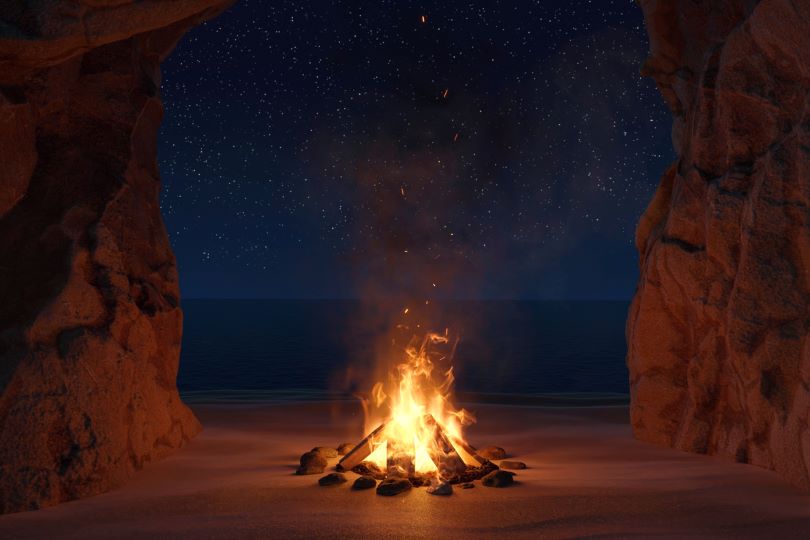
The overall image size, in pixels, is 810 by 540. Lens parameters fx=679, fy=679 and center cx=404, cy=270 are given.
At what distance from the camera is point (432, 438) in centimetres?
698

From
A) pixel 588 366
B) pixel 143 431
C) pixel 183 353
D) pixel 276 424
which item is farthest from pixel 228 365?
pixel 143 431

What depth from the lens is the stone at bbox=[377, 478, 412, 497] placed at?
19.6 ft

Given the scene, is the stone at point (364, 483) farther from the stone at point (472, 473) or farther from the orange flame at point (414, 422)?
the stone at point (472, 473)

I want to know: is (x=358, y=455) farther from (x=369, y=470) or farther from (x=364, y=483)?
(x=364, y=483)

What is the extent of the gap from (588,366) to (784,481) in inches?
1066

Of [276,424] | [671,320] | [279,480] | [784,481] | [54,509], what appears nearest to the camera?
[54,509]

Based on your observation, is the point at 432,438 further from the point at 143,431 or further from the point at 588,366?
the point at 588,366

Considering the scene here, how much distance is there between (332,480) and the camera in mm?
6363

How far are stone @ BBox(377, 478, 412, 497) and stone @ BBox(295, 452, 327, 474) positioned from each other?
3.44 feet

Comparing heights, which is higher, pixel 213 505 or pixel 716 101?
pixel 716 101

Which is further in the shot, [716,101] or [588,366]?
[588,366]

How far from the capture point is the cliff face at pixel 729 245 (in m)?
6.20

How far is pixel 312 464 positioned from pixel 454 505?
188 cm

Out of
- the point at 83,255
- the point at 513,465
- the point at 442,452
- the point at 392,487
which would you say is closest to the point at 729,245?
the point at 513,465
